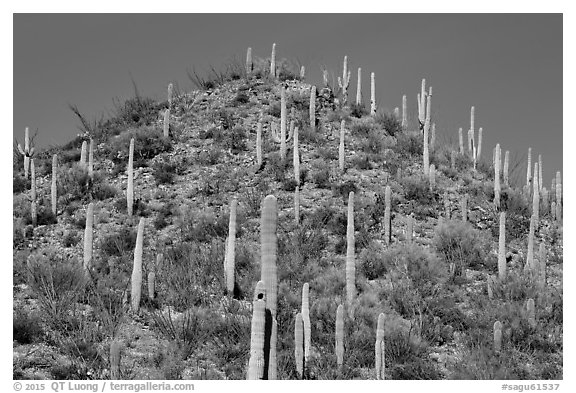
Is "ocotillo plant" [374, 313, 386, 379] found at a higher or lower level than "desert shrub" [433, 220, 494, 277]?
lower

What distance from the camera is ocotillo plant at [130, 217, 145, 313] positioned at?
16.8m

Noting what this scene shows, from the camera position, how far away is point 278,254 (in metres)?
20.7

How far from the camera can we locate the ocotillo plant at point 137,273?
55.1ft

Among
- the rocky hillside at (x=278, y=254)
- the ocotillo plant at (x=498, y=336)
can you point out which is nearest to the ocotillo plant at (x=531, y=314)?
the rocky hillside at (x=278, y=254)

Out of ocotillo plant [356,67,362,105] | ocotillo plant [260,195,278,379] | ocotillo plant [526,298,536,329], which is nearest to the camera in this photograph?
ocotillo plant [260,195,278,379]

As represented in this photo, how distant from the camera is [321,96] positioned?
32.1m

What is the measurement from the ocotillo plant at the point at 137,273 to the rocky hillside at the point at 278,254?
6cm

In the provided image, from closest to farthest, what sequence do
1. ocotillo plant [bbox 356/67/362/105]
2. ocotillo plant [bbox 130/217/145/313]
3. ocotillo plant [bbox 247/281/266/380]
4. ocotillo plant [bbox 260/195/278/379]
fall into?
ocotillo plant [bbox 247/281/266/380] → ocotillo plant [bbox 260/195/278/379] → ocotillo plant [bbox 130/217/145/313] → ocotillo plant [bbox 356/67/362/105]

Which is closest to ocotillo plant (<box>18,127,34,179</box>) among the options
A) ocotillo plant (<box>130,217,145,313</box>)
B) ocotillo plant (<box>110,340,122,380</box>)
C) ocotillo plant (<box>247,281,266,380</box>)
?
ocotillo plant (<box>130,217,145,313</box>)

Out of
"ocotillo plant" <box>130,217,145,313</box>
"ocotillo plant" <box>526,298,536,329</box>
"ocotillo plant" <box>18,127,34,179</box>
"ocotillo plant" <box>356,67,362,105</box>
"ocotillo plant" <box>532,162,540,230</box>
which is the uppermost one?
"ocotillo plant" <box>356,67,362,105</box>

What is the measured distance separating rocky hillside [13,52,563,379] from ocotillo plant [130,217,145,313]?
0.06m

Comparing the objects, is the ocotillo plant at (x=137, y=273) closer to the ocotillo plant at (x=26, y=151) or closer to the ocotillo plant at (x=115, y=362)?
the ocotillo plant at (x=115, y=362)

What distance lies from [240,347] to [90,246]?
5357 mm

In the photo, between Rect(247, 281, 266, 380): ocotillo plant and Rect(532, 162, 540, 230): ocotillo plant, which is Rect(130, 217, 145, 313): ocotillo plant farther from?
Rect(532, 162, 540, 230): ocotillo plant
